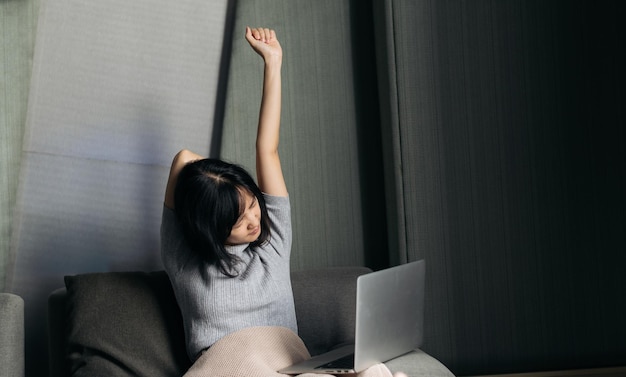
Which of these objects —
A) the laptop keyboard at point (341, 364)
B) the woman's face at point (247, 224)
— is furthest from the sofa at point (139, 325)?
the woman's face at point (247, 224)

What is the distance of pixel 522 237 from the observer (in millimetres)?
2869

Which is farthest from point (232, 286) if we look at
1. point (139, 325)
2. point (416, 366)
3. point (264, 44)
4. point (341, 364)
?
point (264, 44)

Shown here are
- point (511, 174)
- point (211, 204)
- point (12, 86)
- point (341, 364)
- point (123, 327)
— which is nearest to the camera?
point (341, 364)

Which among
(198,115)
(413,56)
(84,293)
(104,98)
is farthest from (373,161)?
(84,293)

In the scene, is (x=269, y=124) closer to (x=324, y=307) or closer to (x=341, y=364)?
(x=324, y=307)

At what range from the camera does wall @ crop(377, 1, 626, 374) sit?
9.23 feet

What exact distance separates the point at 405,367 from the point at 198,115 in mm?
1185

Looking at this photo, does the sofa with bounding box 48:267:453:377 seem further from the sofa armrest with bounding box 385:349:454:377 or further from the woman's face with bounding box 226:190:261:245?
the woman's face with bounding box 226:190:261:245

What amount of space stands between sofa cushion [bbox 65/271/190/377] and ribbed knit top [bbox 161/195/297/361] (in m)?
0.08

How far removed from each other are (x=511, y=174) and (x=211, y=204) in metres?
1.17

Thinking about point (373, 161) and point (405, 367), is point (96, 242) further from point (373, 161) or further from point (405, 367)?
point (405, 367)

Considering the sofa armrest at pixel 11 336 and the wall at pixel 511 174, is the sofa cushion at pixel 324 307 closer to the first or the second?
the wall at pixel 511 174

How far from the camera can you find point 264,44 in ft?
7.95

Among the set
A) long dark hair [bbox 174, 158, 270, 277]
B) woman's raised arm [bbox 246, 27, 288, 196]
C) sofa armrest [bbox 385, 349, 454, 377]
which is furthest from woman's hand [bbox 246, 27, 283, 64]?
sofa armrest [bbox 385, 349, 454, 377]
